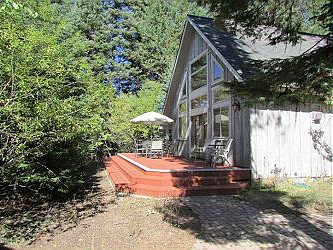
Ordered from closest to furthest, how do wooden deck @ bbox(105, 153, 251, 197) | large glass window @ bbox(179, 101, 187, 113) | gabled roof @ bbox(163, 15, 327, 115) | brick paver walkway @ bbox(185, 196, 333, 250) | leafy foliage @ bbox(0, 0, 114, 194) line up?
brick paver walkway @ bbox(185, 196, 333, 250) → leafy foliage @ bbox(0, 0, 114, 194) → wooden deck @ bbox(105, 153, 251, 197) → gabled roof @ bbox(163, 15, 327, 115) → large glass window @ bbox(179, 101, 187, 113)

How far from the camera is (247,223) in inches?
257

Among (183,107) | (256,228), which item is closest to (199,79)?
(183,107)

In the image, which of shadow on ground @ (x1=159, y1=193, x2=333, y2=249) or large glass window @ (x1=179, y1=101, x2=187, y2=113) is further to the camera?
large glass window @ (x1=179, y1=101, x2=187, y2=113)

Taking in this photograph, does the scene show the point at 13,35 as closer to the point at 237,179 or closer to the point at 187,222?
the point at 187,222

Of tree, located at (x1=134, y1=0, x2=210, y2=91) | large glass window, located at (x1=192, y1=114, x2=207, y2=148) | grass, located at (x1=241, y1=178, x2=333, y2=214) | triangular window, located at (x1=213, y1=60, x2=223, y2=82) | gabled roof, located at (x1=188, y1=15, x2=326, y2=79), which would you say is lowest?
grass, located at (x1=241, y1=178, x2=333, y2=214)

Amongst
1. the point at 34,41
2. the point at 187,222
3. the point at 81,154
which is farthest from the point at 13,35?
the point at 187,222

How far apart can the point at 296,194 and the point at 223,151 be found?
285 centimetres

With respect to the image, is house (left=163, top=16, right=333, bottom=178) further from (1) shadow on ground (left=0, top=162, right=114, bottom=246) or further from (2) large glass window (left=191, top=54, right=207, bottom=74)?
(1) shadow on ground (left=0, top=162, right=114, bottom=246)

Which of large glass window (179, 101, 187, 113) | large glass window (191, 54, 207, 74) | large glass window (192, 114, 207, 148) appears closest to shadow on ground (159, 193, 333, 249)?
large glass window (192, 114, 207, 148)

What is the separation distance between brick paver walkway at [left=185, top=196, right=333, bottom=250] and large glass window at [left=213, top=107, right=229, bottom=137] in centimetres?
431

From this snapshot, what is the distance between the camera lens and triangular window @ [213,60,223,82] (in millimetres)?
12445

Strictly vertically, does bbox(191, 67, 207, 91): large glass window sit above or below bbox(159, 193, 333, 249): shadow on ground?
above

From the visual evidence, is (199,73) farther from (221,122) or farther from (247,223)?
(247,223)

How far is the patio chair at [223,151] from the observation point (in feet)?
35.4
